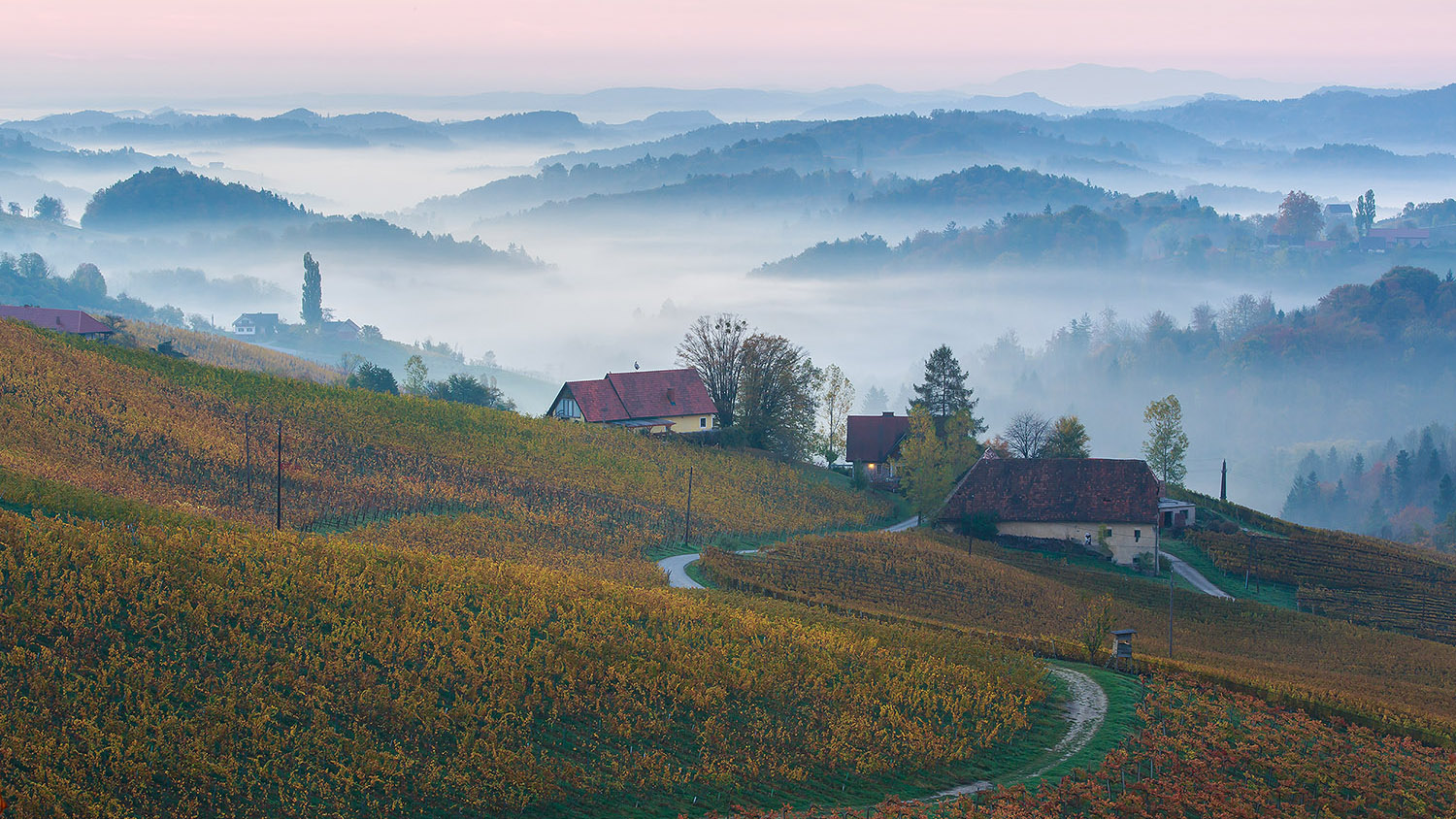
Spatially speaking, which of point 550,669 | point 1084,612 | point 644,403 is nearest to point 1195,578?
point 1084,612

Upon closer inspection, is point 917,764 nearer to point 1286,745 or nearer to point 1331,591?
point 1286,745

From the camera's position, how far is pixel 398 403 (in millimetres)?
70312

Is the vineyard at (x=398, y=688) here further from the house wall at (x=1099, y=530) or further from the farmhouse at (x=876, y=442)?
the farmhouse at (x=876, y=442)

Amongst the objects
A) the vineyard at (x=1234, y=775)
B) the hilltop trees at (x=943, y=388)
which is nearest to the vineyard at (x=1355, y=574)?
the vineyard at (x=1234, y=775)

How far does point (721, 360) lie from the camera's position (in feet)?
290

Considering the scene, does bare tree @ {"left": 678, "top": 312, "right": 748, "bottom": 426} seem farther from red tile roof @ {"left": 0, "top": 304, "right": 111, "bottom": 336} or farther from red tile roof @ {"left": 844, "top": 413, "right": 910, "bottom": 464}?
red tile roof @ {"left": 0, "top": 304, "right": 111, "bottom": 336}

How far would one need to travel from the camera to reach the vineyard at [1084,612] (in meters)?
38.8

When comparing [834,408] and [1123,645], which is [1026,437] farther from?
[1123,645]

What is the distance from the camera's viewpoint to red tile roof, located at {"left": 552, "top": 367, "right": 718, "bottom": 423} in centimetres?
8212

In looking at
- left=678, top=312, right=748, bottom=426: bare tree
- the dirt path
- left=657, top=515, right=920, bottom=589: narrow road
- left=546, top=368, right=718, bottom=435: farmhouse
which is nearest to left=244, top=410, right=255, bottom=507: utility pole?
left=657, top=515, right=920, bottom=589: narrow road

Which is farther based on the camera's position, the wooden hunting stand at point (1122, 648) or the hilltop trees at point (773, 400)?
the hilltop trees at point (773, 400)

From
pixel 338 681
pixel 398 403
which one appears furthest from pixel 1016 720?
pixel 398 403

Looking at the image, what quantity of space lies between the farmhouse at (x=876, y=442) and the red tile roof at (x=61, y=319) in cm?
5742

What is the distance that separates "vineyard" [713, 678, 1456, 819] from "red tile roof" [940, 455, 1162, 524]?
94.3 feet
